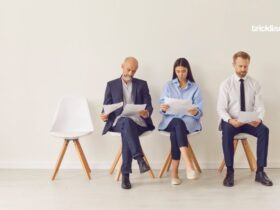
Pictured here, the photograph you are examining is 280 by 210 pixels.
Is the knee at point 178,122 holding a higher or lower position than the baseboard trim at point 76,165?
higher

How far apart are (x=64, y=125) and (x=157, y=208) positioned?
1455 mm

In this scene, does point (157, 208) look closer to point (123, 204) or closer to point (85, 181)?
point (123, 204)

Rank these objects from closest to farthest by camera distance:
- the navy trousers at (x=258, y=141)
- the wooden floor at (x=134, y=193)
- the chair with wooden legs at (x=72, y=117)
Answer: the wooden floor at (x=134, y=193)
the navy trousers at (x=258, y=141)
the chair with wooden legs at (x=72, y=117)

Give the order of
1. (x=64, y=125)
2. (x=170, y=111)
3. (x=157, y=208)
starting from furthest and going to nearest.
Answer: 1. (x=64, y=125)
2. (x=170, y=111)
3. (x=157, y=208)

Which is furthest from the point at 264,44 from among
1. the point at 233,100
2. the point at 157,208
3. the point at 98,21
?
the point at 157,208

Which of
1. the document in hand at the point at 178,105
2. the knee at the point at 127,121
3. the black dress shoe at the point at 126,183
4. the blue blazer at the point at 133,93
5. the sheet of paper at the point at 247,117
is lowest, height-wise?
the black dress shoe at the point at 126,183

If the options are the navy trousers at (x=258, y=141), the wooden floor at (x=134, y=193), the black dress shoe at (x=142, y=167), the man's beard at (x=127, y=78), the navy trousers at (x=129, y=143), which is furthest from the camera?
the man's beard at (x=127, y=78)

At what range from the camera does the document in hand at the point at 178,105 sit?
11.0ft

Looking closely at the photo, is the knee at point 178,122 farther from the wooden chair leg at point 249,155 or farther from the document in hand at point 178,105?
the wooden chair leg at point 249,155

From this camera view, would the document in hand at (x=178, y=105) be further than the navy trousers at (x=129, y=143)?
Yes

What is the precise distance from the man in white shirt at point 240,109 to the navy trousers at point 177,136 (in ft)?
1.21

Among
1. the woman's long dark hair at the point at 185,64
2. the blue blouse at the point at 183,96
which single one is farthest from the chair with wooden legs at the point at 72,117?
the woman's long dark hair at the point at 185,64

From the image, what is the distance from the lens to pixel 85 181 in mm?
3475

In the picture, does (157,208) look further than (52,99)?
No
